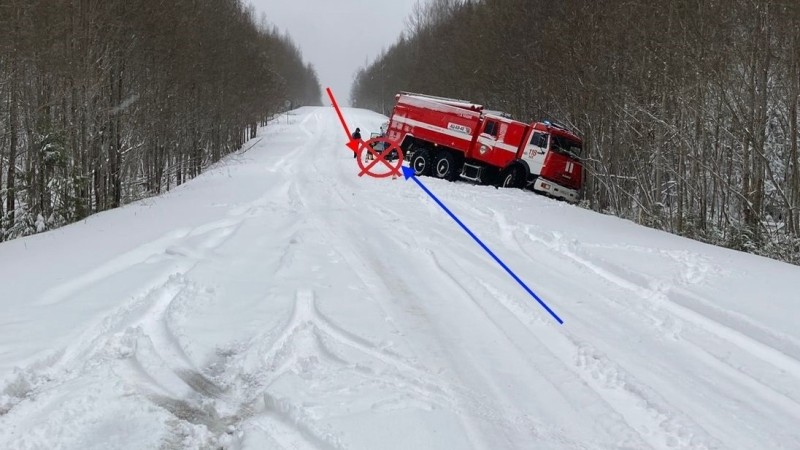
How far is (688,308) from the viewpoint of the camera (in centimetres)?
627

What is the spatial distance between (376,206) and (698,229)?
7.36 m

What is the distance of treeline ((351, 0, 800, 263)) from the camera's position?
11133mm

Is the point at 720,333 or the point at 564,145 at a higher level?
the point at 564,145

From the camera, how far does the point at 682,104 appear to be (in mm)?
13266

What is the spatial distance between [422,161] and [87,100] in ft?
38.3

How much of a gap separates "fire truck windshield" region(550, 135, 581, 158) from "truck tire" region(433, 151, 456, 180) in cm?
385

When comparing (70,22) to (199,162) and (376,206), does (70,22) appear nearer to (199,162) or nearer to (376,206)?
(376,206)

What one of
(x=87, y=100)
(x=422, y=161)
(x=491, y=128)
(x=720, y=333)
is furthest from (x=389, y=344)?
(x=422, y=161)

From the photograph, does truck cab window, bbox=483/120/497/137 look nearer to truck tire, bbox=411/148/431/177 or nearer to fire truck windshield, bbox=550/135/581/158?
fire truck windshield, bbox=550/135/581/158

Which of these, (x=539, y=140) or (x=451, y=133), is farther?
(x=451, y=133)

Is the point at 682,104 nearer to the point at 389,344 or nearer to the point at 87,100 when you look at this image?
the point at 389,344

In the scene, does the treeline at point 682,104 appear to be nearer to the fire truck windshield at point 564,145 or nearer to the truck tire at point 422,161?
the fire truck windshield at point 564,145

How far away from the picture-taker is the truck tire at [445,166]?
2178 cm

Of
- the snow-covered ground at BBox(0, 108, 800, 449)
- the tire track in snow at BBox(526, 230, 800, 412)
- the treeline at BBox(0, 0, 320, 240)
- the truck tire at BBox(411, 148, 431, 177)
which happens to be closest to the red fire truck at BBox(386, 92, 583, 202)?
the truck tire at BBox(411, 148, 431, 177)
